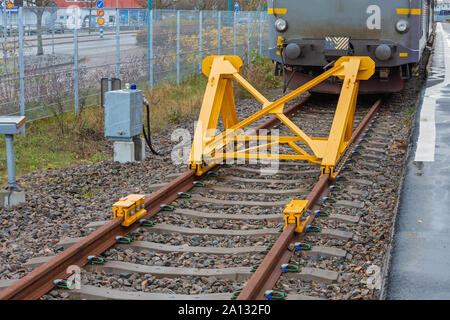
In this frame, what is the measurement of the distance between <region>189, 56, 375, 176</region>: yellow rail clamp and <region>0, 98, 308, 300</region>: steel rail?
3.67 feet

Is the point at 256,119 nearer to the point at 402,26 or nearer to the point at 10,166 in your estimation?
the point at 10,166

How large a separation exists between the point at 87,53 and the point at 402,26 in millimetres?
6463

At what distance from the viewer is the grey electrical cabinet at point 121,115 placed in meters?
8.88

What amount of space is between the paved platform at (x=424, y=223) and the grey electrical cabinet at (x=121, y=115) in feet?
12.4

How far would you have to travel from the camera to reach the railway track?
472 cm

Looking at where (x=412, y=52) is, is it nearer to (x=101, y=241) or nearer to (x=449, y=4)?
(x=101, y=241)

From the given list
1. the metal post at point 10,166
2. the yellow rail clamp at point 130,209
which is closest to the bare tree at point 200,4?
the metal post at point 10,166

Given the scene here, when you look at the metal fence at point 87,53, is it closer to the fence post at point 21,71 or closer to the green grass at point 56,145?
the fence post at point 21,71

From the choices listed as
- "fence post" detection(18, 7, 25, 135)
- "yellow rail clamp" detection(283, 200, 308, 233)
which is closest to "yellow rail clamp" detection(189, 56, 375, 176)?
"yellow rail clamp" detection(283, 200, 308, 233)

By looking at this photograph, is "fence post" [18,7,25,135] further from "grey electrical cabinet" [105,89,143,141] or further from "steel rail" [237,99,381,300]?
"steel rail" [237,99,381,300]

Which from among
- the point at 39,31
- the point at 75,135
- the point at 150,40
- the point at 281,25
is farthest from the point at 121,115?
the point at 150,40

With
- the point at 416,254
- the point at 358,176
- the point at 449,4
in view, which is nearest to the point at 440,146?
the point at 358,176
